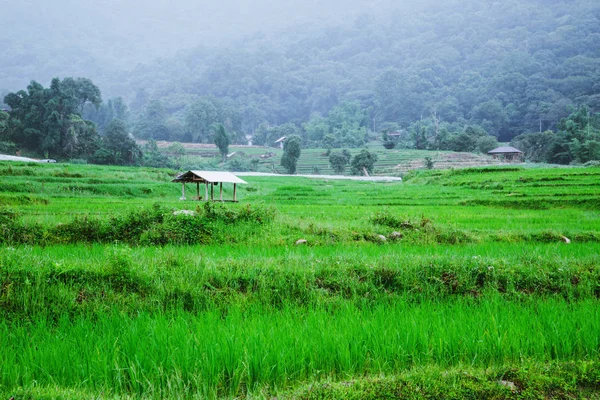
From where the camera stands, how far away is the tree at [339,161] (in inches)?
2392

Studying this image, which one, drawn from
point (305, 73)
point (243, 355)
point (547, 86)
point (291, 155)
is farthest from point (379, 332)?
point (305, 73)

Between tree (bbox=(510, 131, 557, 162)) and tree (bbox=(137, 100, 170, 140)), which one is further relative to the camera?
tree (bbox=(137, 100, 170, 140))

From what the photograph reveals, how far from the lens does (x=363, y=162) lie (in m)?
57.0

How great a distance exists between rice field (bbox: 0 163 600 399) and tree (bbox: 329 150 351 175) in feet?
169

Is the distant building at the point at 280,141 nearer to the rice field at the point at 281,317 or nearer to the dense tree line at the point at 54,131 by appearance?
the dense tree line at the point at 54,131

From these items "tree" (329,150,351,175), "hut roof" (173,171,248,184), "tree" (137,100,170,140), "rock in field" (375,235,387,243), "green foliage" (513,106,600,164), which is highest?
"tree" (137,100,170,140)

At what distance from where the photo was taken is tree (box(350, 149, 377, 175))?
186 feet

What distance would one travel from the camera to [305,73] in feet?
619

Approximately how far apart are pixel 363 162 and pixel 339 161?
15.6ft

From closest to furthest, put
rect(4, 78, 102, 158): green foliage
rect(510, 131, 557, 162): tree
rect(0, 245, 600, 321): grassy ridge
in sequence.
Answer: rect(0, 245, 600, 321): grassy ridge < rect(4, 78, 102, 158): green foliage < rect(510, 131, 557, 162): tree

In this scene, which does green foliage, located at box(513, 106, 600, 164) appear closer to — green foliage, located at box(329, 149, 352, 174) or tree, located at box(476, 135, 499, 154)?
tree, located at box(476, 135, 499, 154)

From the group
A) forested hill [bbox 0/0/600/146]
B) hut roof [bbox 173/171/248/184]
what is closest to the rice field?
hut roof [bbox 173/171/248/184]

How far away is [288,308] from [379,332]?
4.39 ft

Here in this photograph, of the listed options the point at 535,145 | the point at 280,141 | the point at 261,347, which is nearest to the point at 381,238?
the point at 261,347
